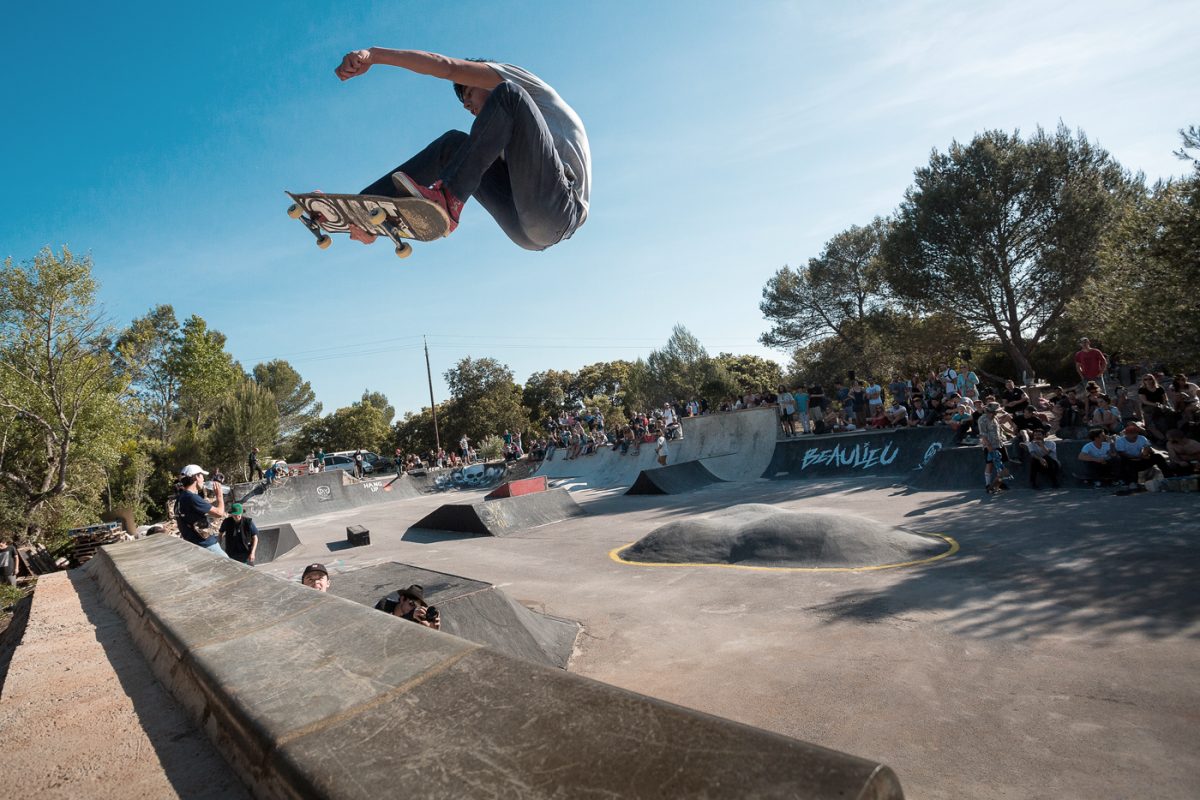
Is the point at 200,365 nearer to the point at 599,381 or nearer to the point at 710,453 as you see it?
the point at 710,453

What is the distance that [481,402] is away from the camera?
5394 cm

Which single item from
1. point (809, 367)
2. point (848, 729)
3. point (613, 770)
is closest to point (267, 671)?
point (613, 770)

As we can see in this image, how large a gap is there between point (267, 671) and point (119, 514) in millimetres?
31904

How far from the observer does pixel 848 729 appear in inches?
150

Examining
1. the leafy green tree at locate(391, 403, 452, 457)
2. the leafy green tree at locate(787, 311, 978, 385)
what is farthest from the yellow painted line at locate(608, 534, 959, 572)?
the leafy green tree at locate(391, 403, 452, 457)

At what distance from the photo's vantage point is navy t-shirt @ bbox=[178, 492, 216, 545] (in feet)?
24.0

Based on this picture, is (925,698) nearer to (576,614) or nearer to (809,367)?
(576,614)

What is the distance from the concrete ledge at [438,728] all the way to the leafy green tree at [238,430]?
150ft

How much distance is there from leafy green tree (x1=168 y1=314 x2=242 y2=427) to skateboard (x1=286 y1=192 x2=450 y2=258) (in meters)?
43.5

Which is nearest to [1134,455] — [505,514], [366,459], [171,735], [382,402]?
[505,514]

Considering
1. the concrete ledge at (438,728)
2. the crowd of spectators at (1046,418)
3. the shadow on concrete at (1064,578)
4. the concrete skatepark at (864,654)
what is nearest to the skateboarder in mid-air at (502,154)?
the concrete skatepark at (864,654)

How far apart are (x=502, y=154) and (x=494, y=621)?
3.88 meters

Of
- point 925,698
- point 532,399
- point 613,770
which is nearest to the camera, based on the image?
point 613,770

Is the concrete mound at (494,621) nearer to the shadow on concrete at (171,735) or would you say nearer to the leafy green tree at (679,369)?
the shadow on concrete at (171,735)
